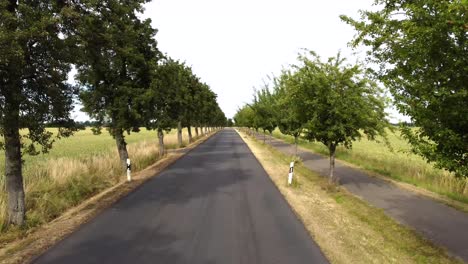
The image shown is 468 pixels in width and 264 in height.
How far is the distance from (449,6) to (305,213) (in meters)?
6.28

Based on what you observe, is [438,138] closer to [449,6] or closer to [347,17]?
[449,6]

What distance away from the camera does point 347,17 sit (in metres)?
8.19

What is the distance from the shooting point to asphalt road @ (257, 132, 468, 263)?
7.34 meters

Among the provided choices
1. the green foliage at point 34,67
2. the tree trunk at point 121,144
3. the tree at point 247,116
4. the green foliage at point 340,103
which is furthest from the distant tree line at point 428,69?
the tree at point 247,116

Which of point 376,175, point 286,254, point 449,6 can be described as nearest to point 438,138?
point 449,6

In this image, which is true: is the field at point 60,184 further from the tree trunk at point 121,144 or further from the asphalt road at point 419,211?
the asphalt road at point 419,211


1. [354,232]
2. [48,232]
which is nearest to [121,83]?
[48,232]

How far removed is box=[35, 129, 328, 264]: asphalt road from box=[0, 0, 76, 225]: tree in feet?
7.89

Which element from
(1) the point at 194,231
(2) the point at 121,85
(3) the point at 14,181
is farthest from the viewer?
(2) the point at 121,85

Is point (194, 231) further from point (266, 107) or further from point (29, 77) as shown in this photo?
point (266, 107)

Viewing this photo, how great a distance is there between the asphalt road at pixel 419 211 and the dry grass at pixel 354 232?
0.39 meters

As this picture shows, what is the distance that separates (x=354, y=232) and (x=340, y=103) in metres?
5.71

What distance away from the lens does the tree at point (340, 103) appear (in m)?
12.2

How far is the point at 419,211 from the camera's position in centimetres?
971
